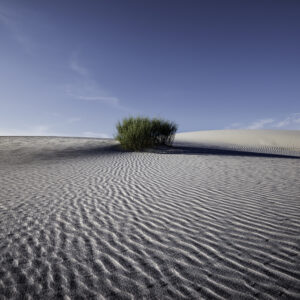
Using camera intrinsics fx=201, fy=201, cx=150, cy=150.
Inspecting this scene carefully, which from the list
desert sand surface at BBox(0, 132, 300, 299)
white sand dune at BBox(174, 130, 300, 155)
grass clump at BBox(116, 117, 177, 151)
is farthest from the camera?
white sand dune at BBox(174, 130, 300, 155)

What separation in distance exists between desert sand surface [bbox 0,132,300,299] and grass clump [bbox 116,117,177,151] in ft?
24.7

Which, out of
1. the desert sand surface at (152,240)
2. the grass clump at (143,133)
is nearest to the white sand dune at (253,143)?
the grass clump at (143,133)

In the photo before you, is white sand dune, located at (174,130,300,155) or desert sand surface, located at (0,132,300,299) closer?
desert sand surface, located at (0,132,300,299)

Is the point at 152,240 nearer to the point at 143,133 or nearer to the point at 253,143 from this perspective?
the point at 143,133

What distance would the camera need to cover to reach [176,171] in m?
6.95

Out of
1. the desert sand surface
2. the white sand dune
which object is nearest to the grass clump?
the white sand dune

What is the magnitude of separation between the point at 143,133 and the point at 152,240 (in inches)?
413

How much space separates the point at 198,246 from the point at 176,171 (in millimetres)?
4542

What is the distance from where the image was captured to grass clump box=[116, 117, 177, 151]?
42.2 feet

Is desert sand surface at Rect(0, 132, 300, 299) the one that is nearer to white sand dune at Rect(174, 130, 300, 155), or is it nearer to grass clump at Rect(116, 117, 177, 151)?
grass clump at Rect(116, 117, 177, 151)

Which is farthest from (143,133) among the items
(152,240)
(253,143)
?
(253,143)

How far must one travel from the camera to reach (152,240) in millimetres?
2629

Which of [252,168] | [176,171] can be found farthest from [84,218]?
[252,168]

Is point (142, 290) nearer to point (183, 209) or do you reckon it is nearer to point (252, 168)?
point (183, 209)
